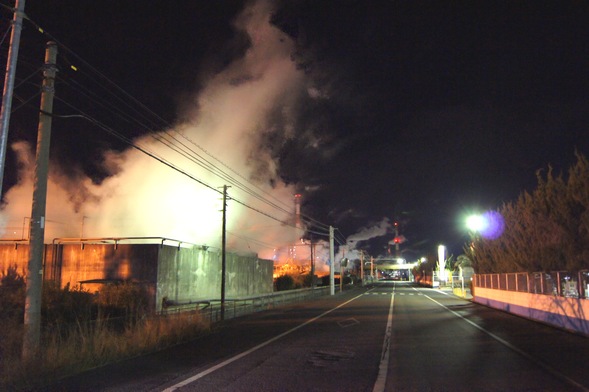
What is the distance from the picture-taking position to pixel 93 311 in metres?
18.3

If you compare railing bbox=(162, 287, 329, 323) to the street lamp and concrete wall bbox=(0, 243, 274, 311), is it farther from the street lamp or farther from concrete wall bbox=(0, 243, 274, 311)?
the street lamp

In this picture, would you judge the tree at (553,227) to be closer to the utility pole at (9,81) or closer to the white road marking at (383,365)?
the white road marking at (383,365)

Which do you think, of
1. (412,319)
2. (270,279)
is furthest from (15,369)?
(270,279)

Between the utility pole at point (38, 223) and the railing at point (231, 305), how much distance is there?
26.8 ft

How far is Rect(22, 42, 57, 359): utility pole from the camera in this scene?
965 cm

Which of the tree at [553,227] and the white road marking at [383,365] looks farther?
the tree at [553,227]

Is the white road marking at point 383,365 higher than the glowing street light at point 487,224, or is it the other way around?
the glowing street light at point 487,224

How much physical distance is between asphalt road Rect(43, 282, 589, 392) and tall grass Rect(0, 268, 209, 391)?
0.51 meters

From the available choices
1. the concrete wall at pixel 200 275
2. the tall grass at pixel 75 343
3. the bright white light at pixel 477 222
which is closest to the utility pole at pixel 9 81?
the tall grass at pixel 75 343

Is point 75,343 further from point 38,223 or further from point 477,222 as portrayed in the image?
point 477,222

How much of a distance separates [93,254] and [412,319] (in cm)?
1588

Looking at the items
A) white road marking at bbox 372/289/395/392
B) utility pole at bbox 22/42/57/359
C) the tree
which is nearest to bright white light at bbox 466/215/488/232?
the tree

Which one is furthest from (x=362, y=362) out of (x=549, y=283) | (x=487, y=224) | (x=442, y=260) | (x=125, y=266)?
(x=442, y=260)

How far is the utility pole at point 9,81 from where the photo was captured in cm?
858
